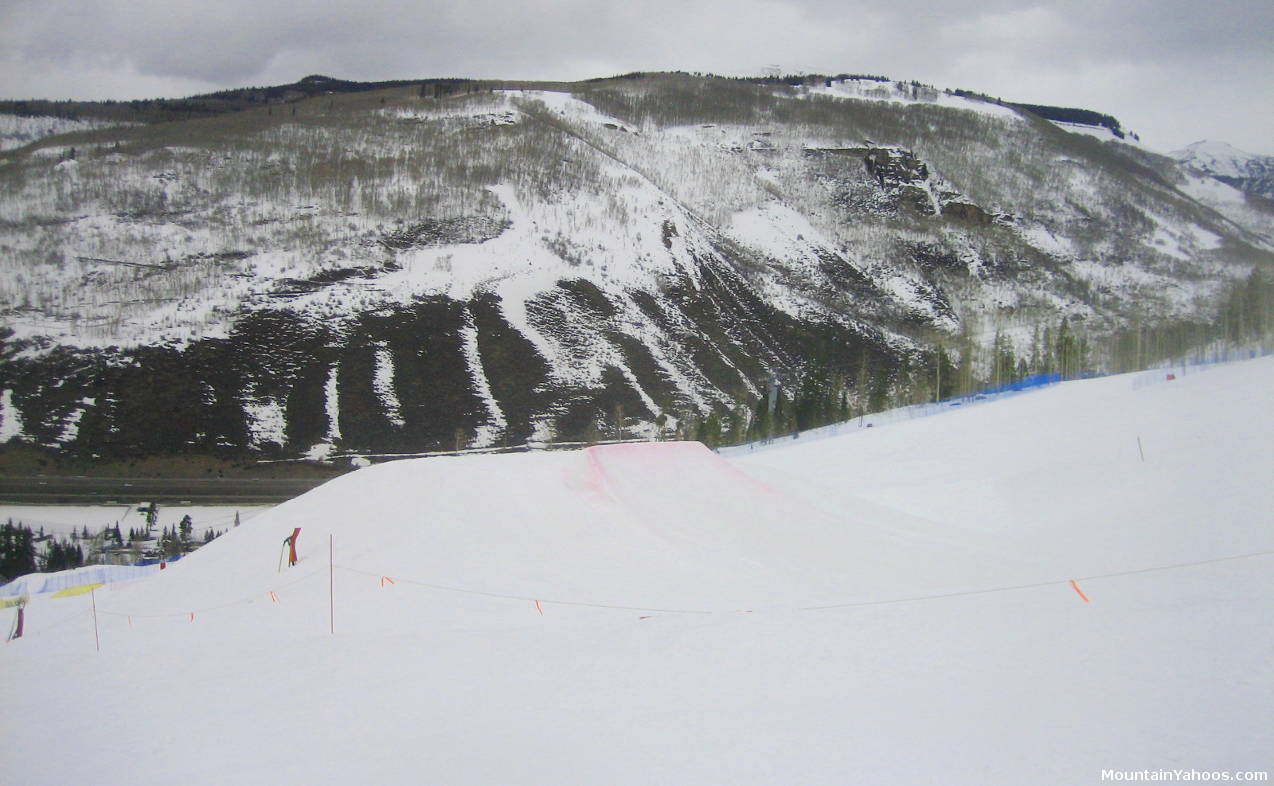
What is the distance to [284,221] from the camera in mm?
92875

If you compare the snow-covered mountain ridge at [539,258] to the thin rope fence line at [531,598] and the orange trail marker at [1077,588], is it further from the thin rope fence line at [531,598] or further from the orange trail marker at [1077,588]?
the thin rope fence line at [531,598]

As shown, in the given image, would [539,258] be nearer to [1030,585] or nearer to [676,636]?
[1030,585]

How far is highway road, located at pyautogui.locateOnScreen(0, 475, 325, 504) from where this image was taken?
1487 inches

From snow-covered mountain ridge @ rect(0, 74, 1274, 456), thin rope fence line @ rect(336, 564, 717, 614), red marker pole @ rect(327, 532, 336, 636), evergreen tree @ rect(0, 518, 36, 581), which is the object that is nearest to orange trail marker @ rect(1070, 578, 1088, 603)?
thin rope fence line @ rect(336, 564, 717, 614)

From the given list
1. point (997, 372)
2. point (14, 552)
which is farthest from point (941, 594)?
point (997, 372)

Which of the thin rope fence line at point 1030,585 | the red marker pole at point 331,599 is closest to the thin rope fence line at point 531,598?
the red marker pole at point 331,599

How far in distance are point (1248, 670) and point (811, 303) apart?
318 feet

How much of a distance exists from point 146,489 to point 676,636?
49.3m

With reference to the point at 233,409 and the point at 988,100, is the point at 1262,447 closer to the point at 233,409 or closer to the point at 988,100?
the point at 233,409

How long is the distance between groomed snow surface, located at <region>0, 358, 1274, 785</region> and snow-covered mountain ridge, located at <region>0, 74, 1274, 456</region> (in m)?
33.7

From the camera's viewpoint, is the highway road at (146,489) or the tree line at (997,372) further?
the highway road at (146,489)

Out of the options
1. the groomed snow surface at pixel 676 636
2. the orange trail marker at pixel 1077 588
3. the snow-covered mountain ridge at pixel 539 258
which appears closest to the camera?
the groomed snow surface at pixel 676 636

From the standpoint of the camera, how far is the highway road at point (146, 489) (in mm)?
37781

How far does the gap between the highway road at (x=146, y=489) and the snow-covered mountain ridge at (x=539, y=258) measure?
486cm
